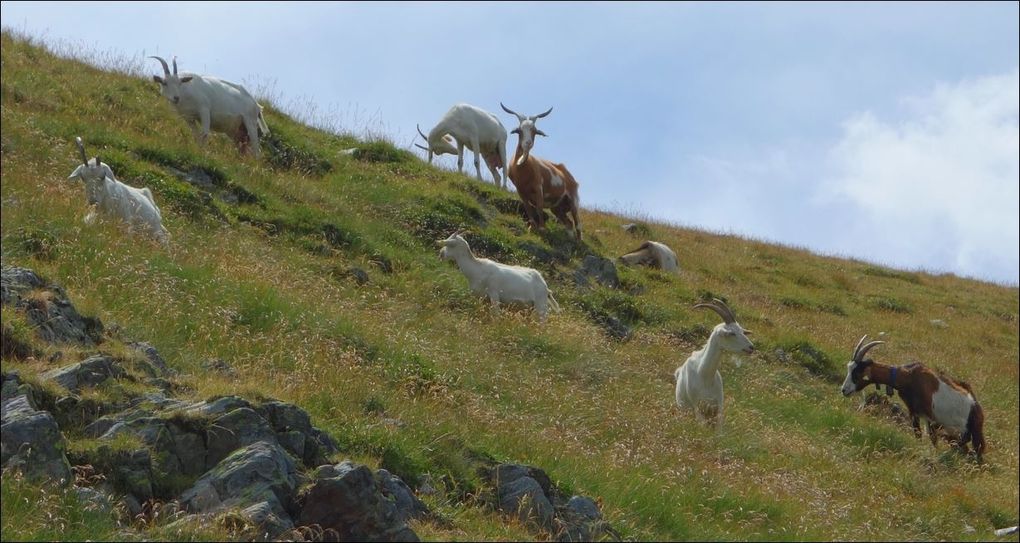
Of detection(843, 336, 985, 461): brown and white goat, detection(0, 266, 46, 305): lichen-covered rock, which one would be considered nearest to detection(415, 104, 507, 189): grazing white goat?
detection(843, 336, 985, 461): brown and white goat

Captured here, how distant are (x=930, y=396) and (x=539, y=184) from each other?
7.20m

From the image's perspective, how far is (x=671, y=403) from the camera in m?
13.4

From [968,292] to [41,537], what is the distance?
27811 mm

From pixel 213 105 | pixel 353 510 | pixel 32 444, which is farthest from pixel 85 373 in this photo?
pixel 213 105

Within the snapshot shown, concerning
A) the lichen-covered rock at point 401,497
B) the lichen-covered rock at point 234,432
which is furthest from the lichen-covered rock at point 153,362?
the lichen-covered rock at point 401,497

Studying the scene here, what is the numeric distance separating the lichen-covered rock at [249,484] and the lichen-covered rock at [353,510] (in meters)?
0.14

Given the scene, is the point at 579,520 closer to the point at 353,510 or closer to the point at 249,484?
the point at 353,510

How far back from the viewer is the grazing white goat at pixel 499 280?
15.7 meters

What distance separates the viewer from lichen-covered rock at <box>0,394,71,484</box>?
6320 millimetres

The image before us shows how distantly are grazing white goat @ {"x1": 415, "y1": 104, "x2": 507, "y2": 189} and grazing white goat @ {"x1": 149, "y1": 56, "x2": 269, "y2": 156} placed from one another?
4616mm

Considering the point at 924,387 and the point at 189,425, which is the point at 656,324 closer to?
the point at 924,387

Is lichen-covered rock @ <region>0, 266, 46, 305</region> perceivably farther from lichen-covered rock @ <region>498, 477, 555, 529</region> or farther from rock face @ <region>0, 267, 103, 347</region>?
lichen-covered rock @ <region>498, 477, 555, 529</region>

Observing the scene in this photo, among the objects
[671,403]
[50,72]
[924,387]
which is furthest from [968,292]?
[50,72]

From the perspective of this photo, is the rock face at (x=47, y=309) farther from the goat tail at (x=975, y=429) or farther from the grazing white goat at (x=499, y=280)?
the goat tail at (x=975, y=429)
